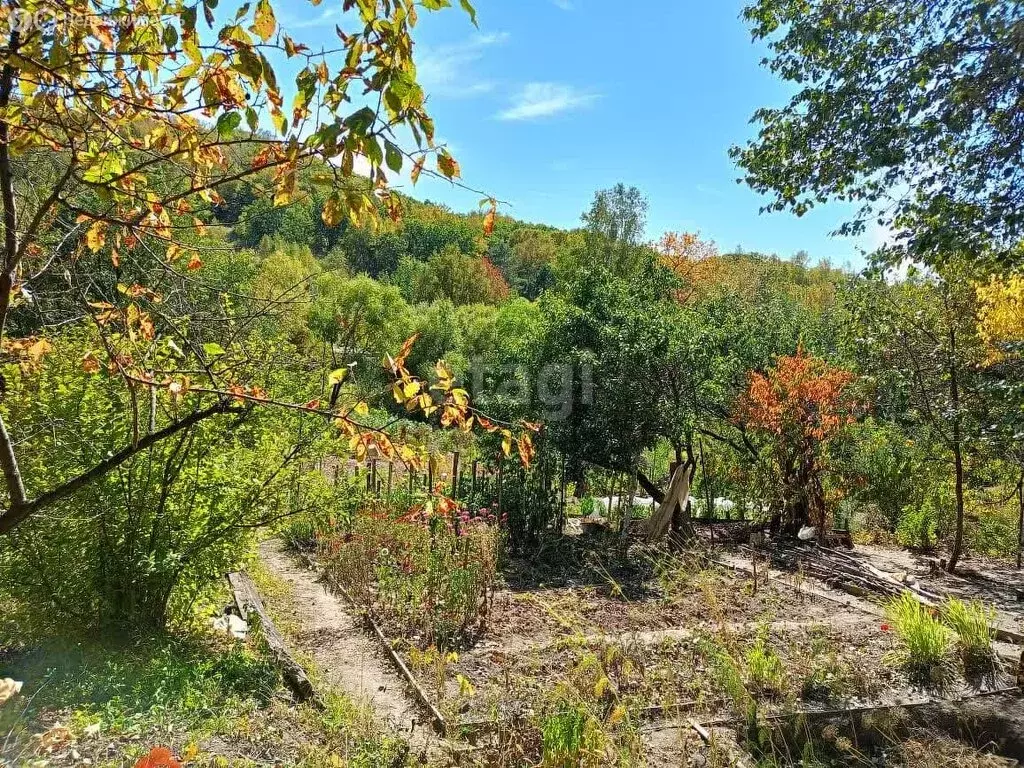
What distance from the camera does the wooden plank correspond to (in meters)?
4.21

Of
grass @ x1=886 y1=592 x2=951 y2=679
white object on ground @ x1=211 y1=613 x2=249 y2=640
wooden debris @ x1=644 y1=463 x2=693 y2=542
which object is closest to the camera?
grass @ x1=886 y1=592 x2=951 y2=679

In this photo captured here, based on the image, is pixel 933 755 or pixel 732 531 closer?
pixel 933 755

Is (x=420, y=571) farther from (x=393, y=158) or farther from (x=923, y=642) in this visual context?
(x=393, y=158)

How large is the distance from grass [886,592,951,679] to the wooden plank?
159 inches

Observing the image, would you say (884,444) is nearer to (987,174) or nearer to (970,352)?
(970,352)

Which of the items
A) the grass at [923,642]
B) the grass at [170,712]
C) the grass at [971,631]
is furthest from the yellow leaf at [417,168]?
the grass at [971,631]

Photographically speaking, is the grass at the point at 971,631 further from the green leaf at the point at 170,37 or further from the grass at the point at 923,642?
the green leaf at the point at 170,37

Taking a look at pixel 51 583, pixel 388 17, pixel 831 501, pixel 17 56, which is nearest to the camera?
pixel 17 56

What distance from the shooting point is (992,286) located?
706 centimetres

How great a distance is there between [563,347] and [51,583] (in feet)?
20.4

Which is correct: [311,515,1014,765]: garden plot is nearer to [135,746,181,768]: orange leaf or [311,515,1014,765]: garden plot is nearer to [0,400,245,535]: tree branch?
[135,746,181,768]: orange leaf

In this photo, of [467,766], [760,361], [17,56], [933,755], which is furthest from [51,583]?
[760,361]

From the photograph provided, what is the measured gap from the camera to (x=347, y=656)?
5215 millimetres

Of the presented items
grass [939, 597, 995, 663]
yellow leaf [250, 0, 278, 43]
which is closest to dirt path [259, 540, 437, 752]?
yellow leaf [250, 0, 278, 43]
